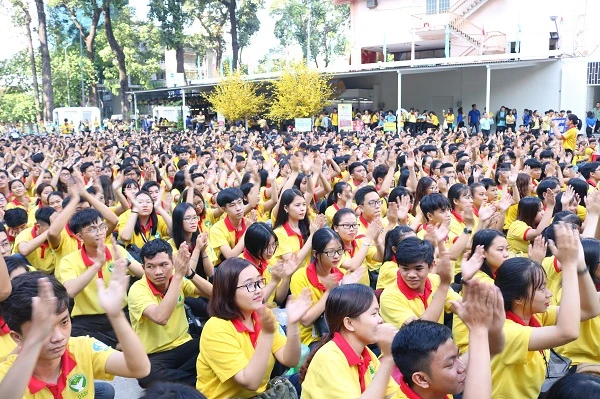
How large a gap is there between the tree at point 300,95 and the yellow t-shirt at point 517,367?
18447mm

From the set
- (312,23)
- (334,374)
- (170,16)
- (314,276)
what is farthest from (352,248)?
(312,23)

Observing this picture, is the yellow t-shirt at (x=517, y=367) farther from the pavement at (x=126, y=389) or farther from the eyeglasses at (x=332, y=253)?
the pavement at (x=126, y=389)

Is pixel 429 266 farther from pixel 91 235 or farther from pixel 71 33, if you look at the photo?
pixel 71 33

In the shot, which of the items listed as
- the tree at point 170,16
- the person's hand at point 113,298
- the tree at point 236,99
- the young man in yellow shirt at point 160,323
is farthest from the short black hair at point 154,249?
the tree at point 170,16

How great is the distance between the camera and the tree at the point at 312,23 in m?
42.8

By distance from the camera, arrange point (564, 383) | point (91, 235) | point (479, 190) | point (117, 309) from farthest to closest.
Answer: point (479, 190) < point (91, 235) < point (117, 309) < point (564, 383)

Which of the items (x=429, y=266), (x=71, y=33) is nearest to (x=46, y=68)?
(x=71, y=33)

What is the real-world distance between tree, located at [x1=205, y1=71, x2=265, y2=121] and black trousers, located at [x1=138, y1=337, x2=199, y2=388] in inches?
776

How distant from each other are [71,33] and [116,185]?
106 feet

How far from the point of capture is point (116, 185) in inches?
241

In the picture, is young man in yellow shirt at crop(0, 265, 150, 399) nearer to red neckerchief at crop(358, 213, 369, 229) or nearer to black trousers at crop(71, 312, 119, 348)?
black trousers at crop(71, 312, 119, 348)

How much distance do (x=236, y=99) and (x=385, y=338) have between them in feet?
69.8

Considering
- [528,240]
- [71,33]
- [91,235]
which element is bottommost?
[528,240]

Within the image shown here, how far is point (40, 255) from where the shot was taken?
479 cm
